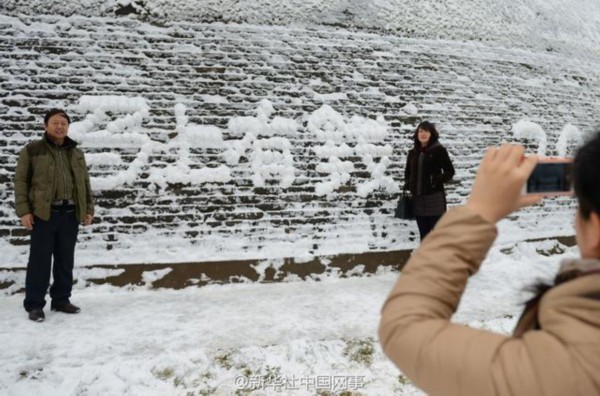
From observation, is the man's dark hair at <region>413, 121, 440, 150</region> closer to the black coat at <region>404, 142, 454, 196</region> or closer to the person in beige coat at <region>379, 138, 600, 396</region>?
the black coat at <region>404, 142, 454, 196</region>

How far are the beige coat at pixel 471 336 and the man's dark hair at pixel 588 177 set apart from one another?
0.14 metres

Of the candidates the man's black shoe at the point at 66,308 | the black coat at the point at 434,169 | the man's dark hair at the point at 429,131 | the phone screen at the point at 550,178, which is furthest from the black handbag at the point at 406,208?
the phone screen at the point at 550,178

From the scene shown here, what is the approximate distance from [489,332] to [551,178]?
1.25 feet

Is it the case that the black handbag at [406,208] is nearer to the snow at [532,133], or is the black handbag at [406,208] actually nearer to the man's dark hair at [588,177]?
the snow at [532,133]

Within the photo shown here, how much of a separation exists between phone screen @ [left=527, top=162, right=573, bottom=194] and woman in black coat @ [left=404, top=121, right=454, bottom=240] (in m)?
4.17

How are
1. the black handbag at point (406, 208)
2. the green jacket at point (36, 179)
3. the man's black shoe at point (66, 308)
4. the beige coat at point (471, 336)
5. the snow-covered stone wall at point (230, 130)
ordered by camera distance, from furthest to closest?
1. the black handbag at point (406, 208)
2. the snow-covered stone wall at point (230, 130)
3. the man's black shoe at point (66, 308)
4. the green jacket at point (36, 179)
5. the beige coat at point (471, 336)

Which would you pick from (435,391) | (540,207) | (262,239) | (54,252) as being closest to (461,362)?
(435,391)

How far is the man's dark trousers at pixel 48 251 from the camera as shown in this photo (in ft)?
13.0

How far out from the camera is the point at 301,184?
560cm

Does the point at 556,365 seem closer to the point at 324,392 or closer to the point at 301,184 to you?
the point at 324,392

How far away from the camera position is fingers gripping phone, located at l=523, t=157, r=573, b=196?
0.87 m

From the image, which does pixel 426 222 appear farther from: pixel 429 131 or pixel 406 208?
pixel 429 131

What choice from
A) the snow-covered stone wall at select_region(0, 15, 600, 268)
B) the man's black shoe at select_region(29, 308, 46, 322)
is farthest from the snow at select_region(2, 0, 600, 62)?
the man's black shoe at select_region(29, 308, 46, 322)

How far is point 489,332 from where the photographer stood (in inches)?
28.6
